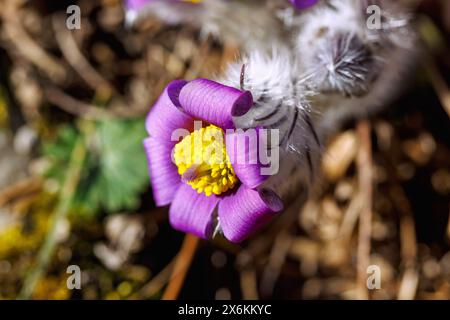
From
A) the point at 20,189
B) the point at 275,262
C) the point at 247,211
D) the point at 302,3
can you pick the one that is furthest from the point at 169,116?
the point at 20,189

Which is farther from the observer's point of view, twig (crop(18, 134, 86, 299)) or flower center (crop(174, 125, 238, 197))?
twig (crop(18, 134, 86, 299))

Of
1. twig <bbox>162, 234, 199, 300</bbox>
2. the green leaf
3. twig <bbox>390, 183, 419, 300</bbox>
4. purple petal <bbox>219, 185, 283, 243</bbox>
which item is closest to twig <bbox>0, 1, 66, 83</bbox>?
the green leaf

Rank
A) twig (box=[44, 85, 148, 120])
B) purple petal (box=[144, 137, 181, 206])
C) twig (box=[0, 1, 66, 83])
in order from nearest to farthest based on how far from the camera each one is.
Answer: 1. purple petal (box=[144, 137, 181, 206])
2. twig (box=[44, 85, 148, 120])
3. twig (box=[0, 1, 66, 83])

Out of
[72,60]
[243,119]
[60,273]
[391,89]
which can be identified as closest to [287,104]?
[243,119]

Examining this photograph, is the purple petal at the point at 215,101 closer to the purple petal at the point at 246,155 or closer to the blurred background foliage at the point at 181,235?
the purple petal at the point at 246,155

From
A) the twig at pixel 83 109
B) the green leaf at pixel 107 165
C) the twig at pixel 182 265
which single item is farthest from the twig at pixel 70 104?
the twig at pixel 182 265

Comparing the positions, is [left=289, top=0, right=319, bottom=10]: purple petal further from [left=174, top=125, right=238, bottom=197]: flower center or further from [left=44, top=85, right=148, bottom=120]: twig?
[left=44, top=85, right=148, bottom=120]: twig
